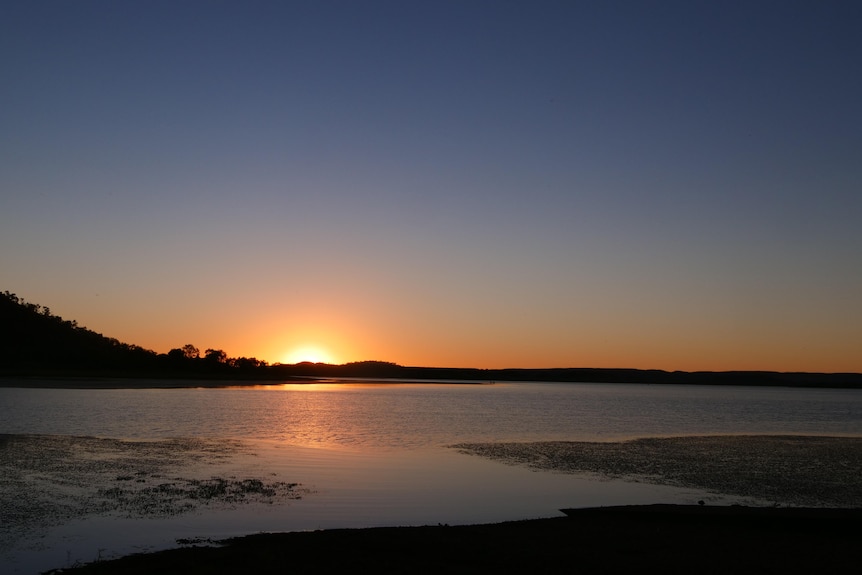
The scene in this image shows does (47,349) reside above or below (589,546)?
above

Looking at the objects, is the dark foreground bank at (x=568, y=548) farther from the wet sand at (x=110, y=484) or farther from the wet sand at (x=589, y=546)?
the wet sand at (x=110, y=484)

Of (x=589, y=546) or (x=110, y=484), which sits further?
(x=110, y=484)

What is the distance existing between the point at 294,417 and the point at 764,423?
47.9m

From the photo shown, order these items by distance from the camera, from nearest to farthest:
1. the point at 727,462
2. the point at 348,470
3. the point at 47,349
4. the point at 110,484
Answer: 1. the point at 110,484
2. the point at 348,470
3. the point at 727,462
4. the point at 47,349

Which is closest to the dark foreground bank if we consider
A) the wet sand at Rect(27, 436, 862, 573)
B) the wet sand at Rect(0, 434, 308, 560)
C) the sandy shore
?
the wet sand at Rect(27, 436, 862, 573)

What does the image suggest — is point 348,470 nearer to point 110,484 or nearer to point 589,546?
point 110,484

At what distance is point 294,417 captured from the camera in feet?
227

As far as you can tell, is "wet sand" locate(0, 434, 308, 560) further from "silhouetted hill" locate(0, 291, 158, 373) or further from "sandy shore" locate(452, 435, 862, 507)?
"silhouetted hill" locate(0, 291, 158, 373)

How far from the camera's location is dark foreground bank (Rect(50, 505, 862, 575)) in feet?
50.5

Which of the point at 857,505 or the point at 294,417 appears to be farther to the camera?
the point at 294,417

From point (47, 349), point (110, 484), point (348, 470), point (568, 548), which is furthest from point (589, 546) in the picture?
point (47, 349)

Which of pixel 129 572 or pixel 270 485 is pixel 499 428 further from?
pixel 129 572

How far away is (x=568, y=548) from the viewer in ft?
57.4

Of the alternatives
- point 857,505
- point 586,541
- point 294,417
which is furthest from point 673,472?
point 294,417
